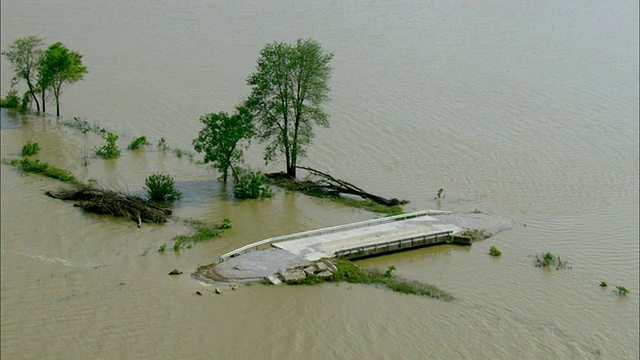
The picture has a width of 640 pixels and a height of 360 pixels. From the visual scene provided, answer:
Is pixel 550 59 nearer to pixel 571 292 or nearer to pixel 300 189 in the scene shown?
pixel 300 189

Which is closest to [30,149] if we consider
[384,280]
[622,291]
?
[384,280]

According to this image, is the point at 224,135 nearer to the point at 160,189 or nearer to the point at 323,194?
the point at 160,189

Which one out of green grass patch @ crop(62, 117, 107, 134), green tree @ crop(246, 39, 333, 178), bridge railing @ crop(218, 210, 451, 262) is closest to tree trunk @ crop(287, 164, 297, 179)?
green tree @ crop(246, 39, 333, 178)

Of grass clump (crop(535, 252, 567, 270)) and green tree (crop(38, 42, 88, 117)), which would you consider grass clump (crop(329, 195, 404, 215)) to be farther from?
green tree (crop(38, 42, 88, 117))

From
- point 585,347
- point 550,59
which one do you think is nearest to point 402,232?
point 585,347

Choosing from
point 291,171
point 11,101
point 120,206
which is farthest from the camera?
point 11,101

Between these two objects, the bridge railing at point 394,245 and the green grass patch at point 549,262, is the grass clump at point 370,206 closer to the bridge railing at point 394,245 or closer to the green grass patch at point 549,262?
the bridge railing at point 394,245
